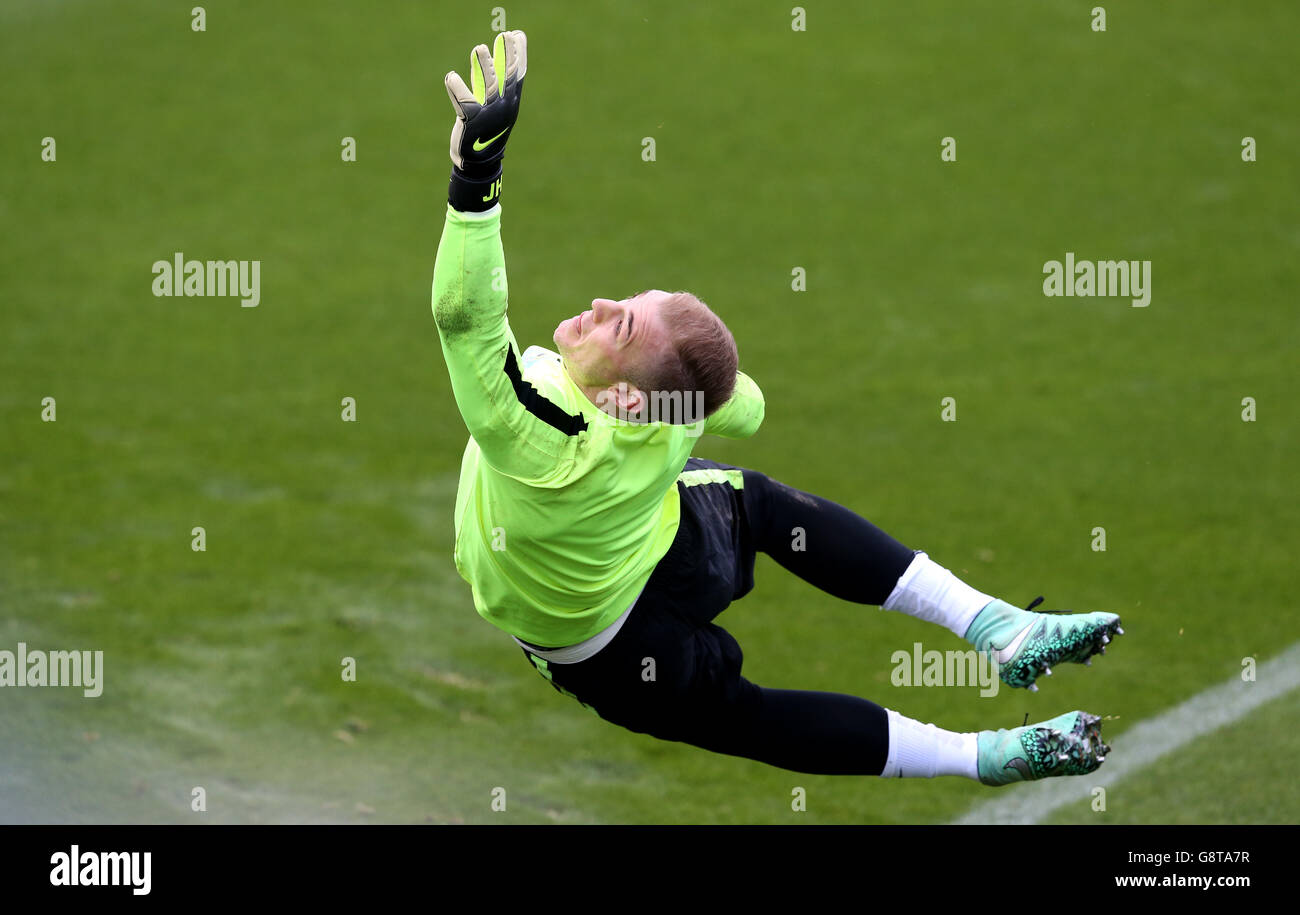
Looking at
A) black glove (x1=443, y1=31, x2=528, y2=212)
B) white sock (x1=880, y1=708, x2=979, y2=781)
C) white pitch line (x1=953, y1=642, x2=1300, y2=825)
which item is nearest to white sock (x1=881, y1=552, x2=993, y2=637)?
white sock (x1=880, y1=708, x2=979, y2=781)

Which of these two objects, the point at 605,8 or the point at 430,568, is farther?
the point at 605,8

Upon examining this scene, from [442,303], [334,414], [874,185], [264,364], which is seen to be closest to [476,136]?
[442,303]

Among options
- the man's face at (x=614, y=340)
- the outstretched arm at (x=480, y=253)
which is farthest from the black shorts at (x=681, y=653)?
the outstretched arm at (x=480, y=253)

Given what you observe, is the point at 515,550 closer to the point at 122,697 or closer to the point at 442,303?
the point at 442,303

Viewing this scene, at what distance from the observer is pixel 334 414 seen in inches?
257

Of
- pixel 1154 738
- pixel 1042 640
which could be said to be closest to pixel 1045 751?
pixel 1042 640

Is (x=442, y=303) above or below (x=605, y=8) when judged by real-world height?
below

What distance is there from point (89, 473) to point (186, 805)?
6.67 ft

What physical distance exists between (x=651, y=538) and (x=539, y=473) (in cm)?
48

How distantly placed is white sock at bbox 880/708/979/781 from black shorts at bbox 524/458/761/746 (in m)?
0.34

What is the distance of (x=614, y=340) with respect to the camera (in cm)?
314

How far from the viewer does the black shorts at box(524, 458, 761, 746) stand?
3463 millimetres

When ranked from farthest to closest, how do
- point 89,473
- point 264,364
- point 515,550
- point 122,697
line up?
point 264,364, point 89,473, point 122,697, point 515,550

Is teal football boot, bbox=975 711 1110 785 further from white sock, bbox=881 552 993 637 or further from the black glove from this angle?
the black glove
